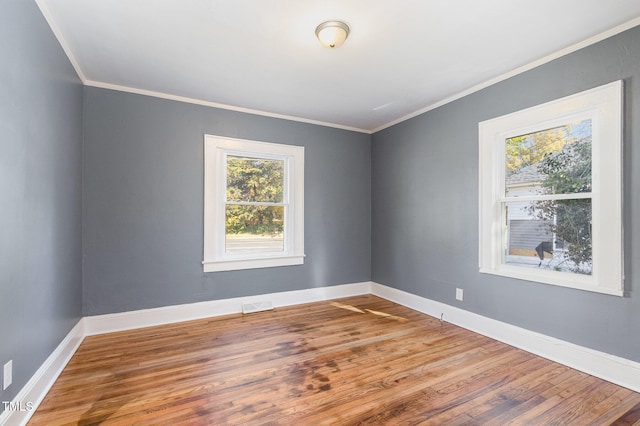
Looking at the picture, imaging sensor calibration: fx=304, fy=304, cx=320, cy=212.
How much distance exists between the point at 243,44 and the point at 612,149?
9.83 ft

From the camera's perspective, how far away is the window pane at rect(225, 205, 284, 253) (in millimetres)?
3980

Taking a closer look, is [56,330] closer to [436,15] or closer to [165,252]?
[165,252]

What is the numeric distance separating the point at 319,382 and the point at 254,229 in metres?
2.32

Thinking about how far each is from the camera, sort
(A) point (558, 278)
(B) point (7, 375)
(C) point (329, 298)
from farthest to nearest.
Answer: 1. (C) point (329, 298)
2. (A) point (558, 278)
3. (B) point (7, 375)

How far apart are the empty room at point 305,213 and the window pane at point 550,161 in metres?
0.02

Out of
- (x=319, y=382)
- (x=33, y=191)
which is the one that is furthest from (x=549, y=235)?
(x=33, y=191)

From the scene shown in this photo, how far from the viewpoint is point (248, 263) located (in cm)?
398

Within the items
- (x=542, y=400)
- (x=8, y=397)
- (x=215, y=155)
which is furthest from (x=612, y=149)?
(x=8, y=397)

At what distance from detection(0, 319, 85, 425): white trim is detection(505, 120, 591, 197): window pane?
161 inches

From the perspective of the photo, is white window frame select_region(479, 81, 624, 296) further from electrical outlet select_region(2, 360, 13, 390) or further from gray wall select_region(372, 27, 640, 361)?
electrical outlet select_region(2, 360, 13, 390)

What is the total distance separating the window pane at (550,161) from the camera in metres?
2.55

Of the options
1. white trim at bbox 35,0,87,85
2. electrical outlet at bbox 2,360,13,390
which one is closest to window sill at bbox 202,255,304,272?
electrical outlet at bbox 2,360,13,390

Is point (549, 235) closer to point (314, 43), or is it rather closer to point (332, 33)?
point (332, 33)

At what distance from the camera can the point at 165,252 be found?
11.6 feet
